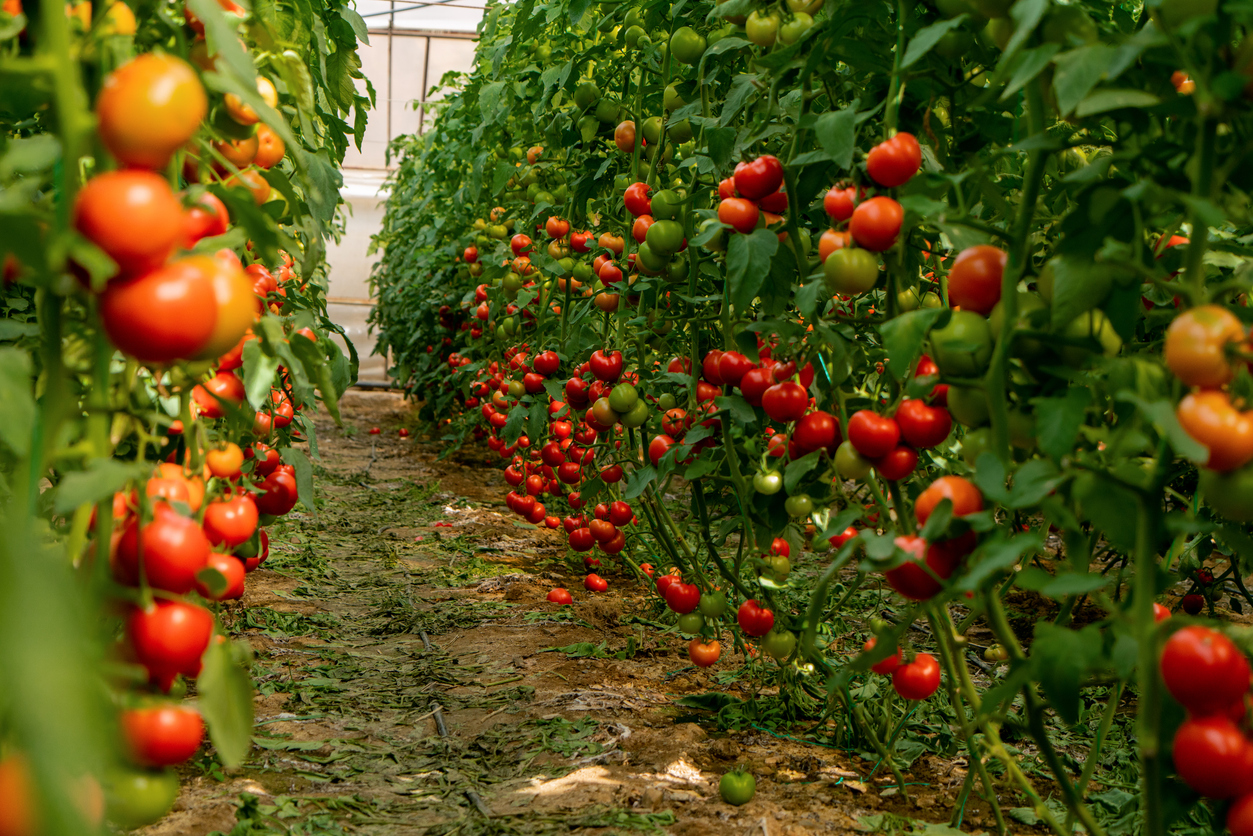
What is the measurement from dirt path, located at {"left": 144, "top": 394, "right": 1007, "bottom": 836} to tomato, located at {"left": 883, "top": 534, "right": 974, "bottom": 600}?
71 cm

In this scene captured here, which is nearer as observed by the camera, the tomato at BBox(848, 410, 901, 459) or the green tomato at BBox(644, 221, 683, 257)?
the tomato at BBox(848, 410, 901, 459)

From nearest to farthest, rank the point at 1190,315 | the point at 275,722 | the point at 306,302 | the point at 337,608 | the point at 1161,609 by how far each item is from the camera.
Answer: the point at 1190,315 → the point at 1161,609 → the point at 306,302 → the point at 275,722 → the point at 337,608

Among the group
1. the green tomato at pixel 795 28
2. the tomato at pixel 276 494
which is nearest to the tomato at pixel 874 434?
the green tomato at pixel 795 28

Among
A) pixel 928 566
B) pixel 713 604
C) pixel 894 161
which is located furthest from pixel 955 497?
pixel 713 604

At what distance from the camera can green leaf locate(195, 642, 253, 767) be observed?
677 millimetres

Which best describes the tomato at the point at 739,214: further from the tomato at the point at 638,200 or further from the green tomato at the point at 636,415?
the green tomato at the point at 636,415

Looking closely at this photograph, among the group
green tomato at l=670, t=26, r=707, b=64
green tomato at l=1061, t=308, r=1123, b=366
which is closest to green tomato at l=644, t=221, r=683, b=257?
green tomato at l=670, t=26, r=707, b=64

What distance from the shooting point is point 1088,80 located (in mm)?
736

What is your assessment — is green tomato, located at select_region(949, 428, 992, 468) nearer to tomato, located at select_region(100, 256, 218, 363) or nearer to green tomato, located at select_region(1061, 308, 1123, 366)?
green tomato, located at select_region(1061, 308, 1123, 366)

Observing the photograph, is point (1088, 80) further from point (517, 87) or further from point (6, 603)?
point (517, 87)

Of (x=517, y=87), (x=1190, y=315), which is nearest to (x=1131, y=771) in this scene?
(x=1190, y=315)

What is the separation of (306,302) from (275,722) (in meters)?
0.89

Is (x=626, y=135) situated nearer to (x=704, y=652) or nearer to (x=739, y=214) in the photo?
(x=739, y=214)

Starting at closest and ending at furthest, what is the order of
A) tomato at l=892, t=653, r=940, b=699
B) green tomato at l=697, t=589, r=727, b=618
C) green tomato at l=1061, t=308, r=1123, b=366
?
green tomato at l=1061, t=308, r=1123, b=366 → tomato at l=892, t=653, r=940, b=699 → green tomato at l=697, t=589, r=727, b=618
